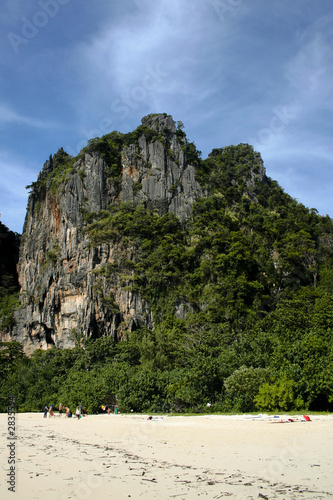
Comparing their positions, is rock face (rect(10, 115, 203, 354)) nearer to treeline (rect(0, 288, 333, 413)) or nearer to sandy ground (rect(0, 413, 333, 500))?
treeline (rect(0, 288, 333, 413))

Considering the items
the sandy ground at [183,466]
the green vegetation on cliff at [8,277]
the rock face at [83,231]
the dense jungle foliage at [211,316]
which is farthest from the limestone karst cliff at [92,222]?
the sandy ground at [183,466]

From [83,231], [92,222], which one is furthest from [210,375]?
[92,222]

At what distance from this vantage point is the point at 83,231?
56.1 m

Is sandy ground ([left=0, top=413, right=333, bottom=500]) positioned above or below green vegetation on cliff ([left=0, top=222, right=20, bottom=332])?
below

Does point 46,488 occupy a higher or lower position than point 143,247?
lower

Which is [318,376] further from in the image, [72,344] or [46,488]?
[72,344]

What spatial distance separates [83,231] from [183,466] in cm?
5035

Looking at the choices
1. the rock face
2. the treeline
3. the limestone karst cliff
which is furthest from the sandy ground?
the rock face

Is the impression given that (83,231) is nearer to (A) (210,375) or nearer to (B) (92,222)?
(B) (92,222)

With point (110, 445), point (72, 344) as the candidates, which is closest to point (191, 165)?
point (72, 344)

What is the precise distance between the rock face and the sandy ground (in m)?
37.3

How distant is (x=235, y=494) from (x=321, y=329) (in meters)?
18.5

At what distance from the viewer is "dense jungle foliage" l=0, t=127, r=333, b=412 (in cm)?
2030

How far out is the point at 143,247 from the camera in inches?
2094
